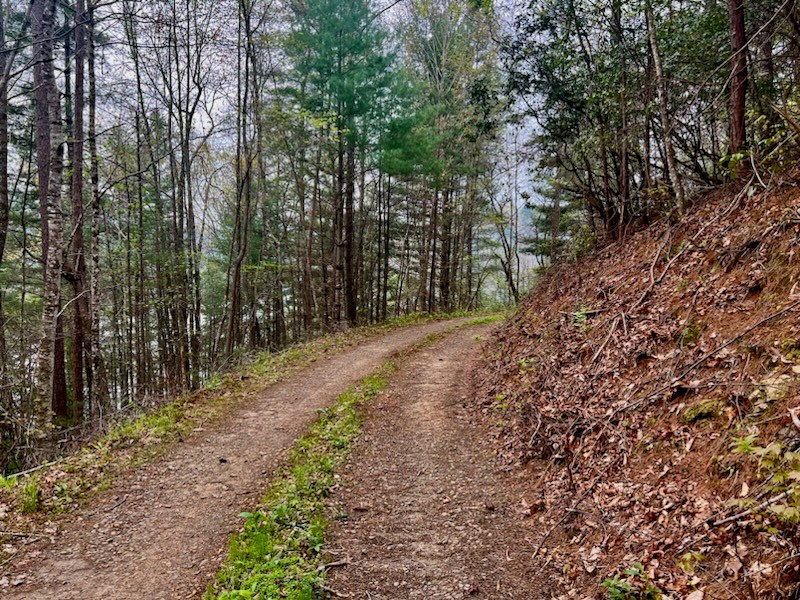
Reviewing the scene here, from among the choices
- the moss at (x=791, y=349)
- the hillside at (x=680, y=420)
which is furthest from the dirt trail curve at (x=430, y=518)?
the moss at (x=791, y=349)

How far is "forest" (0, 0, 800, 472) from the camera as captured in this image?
7203 millimetres

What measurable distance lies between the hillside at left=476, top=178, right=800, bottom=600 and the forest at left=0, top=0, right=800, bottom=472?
1.27 m

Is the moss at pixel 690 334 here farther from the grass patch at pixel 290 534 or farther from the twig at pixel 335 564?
the grass patch at pixel 290 534

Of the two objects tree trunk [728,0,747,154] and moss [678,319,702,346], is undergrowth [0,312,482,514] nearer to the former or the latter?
moss [678,319,702,346]

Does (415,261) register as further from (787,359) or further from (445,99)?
(787,359)

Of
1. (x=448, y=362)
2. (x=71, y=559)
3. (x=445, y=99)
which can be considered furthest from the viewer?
(x=445, y=99)

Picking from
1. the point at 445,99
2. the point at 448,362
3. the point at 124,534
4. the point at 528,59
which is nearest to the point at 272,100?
the point at 445,99

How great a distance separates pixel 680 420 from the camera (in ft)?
13.2

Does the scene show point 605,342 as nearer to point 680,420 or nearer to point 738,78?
point 680,420

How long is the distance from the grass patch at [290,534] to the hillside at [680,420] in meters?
2.05

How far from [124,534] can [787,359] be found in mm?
6209

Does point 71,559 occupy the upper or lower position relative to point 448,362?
lower

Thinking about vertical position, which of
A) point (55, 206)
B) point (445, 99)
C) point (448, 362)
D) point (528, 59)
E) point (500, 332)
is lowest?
point (448, 362)

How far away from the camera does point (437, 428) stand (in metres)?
7.15
